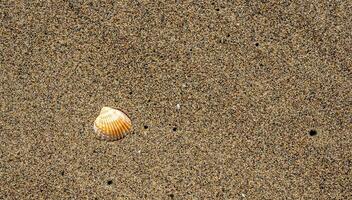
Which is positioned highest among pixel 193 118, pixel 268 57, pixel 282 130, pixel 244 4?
pixel 244 4

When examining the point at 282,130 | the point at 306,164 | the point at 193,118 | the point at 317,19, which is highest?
the point at 317,19

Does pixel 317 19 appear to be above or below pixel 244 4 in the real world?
below

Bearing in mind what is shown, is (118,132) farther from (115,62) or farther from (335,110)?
(335,110)

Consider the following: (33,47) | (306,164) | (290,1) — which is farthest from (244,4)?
(33,47)

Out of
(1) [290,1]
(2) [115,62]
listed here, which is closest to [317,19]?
(1) [290,1]

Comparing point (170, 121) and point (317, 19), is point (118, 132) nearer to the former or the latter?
point (170, 121)

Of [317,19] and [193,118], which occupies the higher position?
[317,19]
